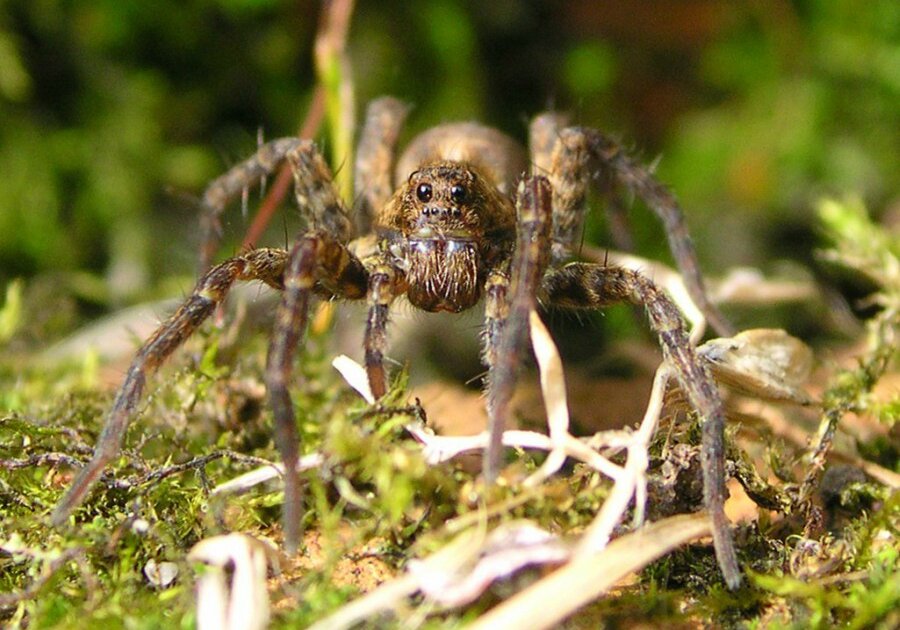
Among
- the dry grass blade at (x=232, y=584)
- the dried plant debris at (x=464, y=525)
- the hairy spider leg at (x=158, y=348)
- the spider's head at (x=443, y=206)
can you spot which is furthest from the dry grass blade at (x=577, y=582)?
the spider's head at (x=443, y=206)

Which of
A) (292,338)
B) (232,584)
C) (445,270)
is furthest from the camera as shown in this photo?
(445,270)

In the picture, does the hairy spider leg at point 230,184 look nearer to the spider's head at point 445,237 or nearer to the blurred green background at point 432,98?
the spider's head at point 445,237

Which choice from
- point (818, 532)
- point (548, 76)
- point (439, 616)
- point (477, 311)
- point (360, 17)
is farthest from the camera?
point (548, 76)

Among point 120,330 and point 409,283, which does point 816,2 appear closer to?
point 409,283

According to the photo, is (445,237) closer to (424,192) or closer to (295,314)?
(424,192)

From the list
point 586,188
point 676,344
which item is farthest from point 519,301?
point 586,188

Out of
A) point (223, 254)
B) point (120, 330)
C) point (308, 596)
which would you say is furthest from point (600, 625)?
point (223, 254)

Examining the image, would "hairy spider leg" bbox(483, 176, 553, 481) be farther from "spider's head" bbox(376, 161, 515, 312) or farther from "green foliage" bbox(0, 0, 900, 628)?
"spider's head" bbox(376, 161, 515, 312)
